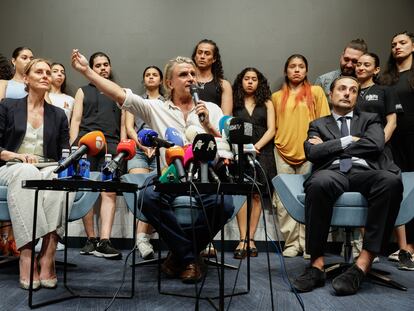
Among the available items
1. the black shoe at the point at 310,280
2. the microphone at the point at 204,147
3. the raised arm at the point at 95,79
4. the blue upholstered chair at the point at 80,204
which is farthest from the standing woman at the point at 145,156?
the microphone at the point at 204,147

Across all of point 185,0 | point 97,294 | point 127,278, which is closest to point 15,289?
point 97,294

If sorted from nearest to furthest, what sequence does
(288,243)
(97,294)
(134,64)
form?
(97,294)
(288,243)
(134,64)

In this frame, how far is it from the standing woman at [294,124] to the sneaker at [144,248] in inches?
42.8

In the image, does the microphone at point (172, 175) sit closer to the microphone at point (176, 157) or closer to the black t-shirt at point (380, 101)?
the microphone at point (176, 157)

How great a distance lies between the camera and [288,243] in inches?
154

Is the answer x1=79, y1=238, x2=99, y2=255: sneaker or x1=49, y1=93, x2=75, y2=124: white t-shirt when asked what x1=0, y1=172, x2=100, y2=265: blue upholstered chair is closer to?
x1=79, y1=238, x2=99, y2=255: sneaker

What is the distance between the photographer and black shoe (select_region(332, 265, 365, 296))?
8.08ft

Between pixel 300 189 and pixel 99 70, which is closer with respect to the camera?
pixel 300 189

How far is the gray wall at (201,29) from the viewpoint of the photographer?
484cm

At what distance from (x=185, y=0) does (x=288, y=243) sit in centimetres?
261

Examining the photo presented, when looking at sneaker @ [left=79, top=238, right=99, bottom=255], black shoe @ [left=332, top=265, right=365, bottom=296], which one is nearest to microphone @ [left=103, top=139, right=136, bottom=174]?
black shoe @ [left=332, top=265, right=365, bottom=296]

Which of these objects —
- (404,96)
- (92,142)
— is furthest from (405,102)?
(92,142)

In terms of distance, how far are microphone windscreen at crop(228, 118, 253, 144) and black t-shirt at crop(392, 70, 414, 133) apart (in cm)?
228

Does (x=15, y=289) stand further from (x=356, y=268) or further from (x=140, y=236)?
(x=356, y=268)
